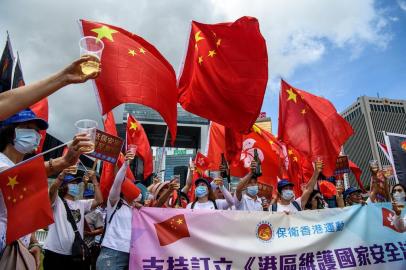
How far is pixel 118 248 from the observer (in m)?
4.30

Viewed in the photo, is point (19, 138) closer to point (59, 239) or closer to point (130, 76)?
point (59, 239)

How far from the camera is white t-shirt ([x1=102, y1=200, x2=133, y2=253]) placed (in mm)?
4324

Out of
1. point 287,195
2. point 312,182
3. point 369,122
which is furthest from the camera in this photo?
point 369,122

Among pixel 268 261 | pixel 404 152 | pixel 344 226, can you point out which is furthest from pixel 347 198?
pixel 268 261

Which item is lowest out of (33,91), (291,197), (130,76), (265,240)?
(265,240)

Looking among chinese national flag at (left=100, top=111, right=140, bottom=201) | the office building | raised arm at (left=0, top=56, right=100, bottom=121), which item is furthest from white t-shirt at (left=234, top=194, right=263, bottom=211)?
the office building

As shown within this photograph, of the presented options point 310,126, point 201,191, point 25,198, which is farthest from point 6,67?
point 310,126

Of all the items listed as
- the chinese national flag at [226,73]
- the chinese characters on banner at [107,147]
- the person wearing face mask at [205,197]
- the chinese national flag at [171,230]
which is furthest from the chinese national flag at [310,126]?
the chinese characters on banner at [107,147]

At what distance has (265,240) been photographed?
15.9ft

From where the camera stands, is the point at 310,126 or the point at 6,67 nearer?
the point at 6,67

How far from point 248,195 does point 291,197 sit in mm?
829

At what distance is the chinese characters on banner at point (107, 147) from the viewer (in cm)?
515

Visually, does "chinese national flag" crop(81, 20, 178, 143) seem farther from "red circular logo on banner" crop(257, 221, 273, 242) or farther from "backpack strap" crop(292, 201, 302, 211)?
"backpack strap" crop(292, 201, 302, 211)

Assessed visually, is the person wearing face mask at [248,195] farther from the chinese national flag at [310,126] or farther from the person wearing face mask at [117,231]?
the person wearing face mask at [117,231]
